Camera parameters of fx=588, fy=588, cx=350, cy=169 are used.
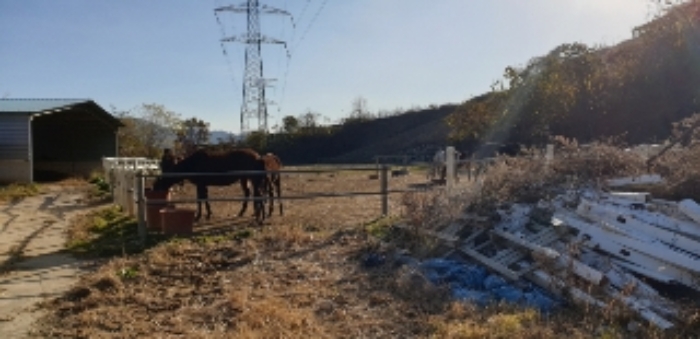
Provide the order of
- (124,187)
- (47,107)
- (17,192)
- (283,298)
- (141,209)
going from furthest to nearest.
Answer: (47,107)
(17,192)
(124,187)
(141,209)
(283,298)

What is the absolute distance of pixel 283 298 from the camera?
5.44 m

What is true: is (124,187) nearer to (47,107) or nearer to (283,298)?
(283,298)

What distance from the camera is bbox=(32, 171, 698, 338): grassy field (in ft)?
15.0

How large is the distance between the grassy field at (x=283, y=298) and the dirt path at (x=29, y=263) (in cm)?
24

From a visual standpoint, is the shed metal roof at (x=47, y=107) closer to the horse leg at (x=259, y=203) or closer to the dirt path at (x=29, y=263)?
the dirt path at (x=29, y=263)

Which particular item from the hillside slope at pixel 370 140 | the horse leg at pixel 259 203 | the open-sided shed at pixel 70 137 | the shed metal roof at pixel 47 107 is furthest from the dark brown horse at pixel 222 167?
the hillside slope at pixel 370 140

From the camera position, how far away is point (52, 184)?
21016mm

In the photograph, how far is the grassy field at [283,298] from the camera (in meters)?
4.57

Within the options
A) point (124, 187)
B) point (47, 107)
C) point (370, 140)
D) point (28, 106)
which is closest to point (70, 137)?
point (28, 106)

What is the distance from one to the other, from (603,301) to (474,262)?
161 cm

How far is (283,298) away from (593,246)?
10.4ft

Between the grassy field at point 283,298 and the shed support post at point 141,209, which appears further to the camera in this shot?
the shed support post at point 141,209

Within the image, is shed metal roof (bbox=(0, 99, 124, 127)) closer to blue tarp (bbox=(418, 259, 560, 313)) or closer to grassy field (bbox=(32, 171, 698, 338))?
grassy field (bbox=(32, 171, 698, 338))

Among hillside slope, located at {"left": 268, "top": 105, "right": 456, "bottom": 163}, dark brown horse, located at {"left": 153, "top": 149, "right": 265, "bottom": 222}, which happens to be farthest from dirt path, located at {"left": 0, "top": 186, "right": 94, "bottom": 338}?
hillside slope, located at {"left": 268, "top": 105, "right": 456, "bottom": 163}
